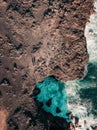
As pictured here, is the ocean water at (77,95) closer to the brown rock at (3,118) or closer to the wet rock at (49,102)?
the wet rock at (49,102)

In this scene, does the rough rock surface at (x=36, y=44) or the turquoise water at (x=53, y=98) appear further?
the turquoise water at (x=53, y=98)

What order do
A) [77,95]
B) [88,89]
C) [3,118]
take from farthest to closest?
[88,89] → [77,95] → [3,118]

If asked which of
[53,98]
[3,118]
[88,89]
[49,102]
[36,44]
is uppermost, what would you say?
[36,44]

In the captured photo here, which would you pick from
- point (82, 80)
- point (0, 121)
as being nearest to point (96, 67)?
point (82, 80)

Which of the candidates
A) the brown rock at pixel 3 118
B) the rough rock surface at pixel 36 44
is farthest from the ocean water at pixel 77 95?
the brown rock at pixel 3 118

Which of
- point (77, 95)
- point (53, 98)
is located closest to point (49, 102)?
point (53, 98)

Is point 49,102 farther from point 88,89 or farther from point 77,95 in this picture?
point 88,89

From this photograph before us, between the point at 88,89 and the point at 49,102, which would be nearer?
the point at 49,102

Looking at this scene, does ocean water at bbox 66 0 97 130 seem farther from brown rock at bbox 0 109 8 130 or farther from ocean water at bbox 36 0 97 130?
brown rock at bbox 0 109 8 130

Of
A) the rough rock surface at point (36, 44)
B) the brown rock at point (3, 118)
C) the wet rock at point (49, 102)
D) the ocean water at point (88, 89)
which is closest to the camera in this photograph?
the brown rock at point (3, 118)
